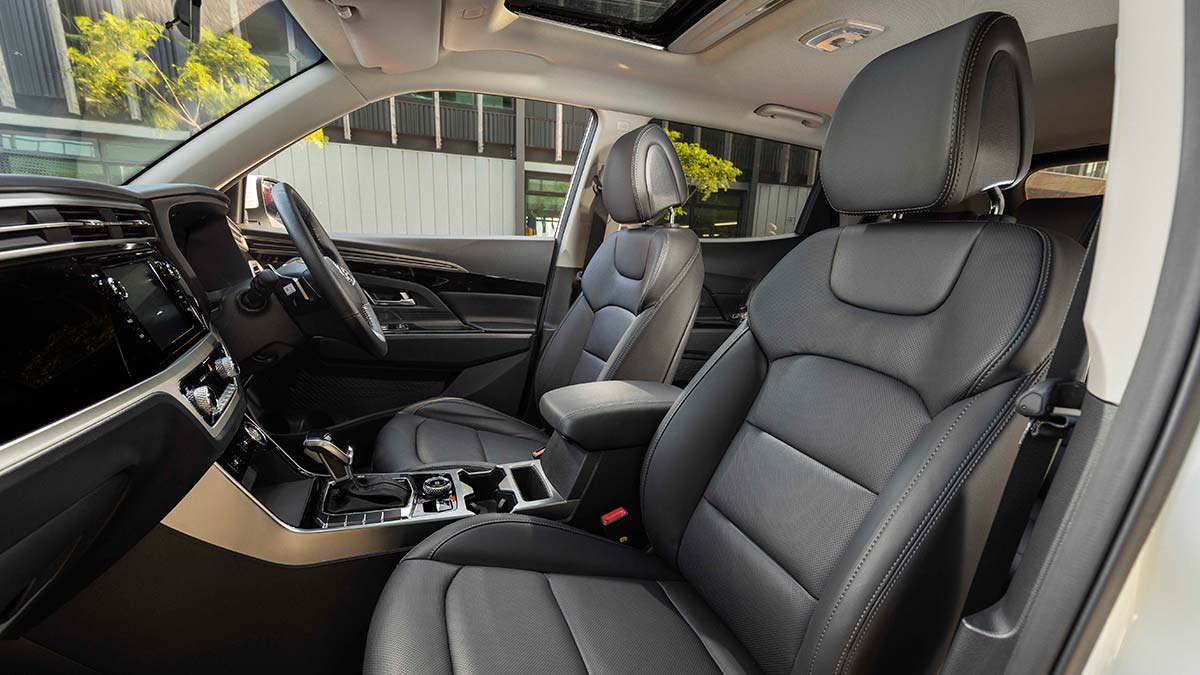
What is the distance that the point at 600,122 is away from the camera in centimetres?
238

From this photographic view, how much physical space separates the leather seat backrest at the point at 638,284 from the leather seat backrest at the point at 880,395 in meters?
0.52

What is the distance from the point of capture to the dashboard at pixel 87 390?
596 mm

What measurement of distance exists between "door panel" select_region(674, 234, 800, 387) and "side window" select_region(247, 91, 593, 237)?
2.69 feet

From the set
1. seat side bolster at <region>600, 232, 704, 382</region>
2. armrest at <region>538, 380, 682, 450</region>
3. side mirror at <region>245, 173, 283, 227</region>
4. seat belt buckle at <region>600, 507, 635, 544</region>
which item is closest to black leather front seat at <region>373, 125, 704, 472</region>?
seat side bolster at <region>600, 232, 704, 382</region>

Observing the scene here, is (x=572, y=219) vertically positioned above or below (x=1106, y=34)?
below

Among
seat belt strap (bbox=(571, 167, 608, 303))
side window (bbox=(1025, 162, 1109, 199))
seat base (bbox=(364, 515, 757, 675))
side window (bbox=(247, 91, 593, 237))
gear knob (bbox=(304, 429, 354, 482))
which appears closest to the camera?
seat base (bbox=(364, 515, 757, 675))

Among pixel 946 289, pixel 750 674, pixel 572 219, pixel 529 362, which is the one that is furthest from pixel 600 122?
pixel 750 674

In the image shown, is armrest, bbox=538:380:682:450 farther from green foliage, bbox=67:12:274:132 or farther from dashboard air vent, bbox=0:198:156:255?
green foliage, bbox=67:12:274:132

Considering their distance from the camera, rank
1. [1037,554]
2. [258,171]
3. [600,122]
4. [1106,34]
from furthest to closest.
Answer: [600,122], [258,171], [1106,34], [1037,554]

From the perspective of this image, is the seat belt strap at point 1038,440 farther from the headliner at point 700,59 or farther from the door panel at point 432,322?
the door panel at point 432,322

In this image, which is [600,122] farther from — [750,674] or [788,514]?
[750,674]

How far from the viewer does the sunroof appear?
174 centimetres

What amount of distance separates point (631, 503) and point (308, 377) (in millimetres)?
1308

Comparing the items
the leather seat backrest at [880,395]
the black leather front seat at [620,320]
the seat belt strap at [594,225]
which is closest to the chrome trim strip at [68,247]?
the black leather front seat at [620,320]
